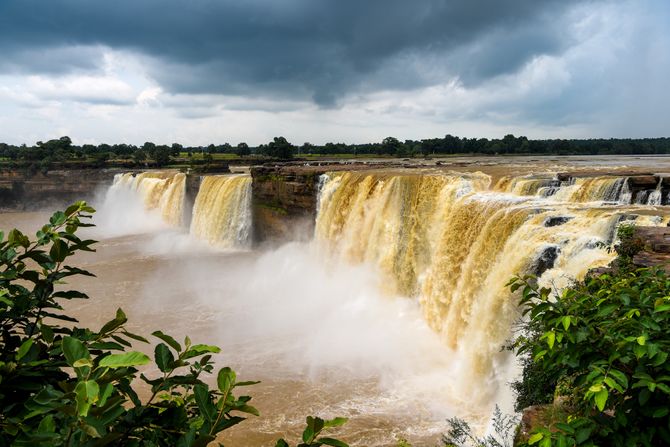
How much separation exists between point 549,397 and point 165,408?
19.0 ft

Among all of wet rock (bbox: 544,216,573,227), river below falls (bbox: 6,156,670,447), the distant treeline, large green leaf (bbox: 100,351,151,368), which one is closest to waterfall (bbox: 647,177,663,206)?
river below falls (bbox: 6,156,670,447)

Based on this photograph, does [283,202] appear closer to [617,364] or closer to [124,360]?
[617,364]

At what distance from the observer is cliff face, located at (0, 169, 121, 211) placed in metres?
47.3

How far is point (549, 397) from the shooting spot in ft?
20.3

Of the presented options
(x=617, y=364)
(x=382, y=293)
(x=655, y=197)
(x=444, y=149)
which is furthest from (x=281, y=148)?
(x=617, y=364)

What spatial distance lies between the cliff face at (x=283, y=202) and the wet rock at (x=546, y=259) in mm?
15573

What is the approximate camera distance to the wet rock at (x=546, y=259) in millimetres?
8711

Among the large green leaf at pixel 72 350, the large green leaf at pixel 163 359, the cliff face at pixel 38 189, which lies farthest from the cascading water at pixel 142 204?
Answer: the large green leaf at pixel 72 350

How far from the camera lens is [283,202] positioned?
82.8 feet

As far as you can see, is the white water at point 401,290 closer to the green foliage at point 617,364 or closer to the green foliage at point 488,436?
the green foliage at point 488,436

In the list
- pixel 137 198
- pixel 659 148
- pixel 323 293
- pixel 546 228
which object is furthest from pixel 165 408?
pixel 659 148

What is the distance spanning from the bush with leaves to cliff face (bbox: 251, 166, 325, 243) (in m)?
21.6

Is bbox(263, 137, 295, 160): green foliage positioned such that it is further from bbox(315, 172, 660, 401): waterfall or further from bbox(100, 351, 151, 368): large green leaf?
bbox(100, 351, 151, 368): large green leaf

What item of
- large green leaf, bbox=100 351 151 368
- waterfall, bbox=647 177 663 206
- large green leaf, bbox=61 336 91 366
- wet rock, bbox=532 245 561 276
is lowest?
wet rock, bbox=532 245 561 276
